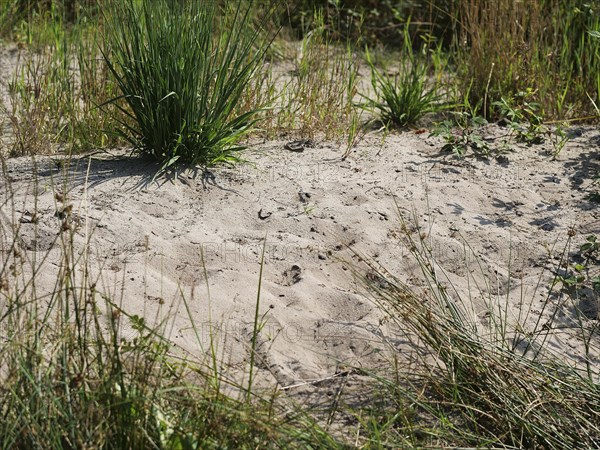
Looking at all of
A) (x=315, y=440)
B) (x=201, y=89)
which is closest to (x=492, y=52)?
(x=201, y=89)

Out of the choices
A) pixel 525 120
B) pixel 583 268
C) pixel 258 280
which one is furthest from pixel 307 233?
pixel 525 120

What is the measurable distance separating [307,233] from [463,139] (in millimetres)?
1410

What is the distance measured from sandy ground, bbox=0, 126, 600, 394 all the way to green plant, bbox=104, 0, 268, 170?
0.52ft

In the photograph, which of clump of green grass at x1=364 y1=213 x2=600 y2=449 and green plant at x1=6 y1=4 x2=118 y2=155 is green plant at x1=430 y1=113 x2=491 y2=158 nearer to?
green plant at x1=6 y1=4 x2=118 y2=155

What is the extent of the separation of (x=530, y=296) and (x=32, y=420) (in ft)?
7.20

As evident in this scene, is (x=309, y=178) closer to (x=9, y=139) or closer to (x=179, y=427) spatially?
(x=9, y=139)

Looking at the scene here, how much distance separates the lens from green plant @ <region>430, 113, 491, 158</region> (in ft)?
15.9

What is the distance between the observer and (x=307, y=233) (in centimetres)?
399

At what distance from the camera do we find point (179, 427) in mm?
2432

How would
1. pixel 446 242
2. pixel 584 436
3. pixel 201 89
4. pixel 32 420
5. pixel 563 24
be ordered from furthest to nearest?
1. pixel 563 24
2. pixel 201 89
3. pixel 446 242
4. pixel 584 436
5. pixel 32 420

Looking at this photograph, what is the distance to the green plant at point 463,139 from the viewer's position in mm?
4859

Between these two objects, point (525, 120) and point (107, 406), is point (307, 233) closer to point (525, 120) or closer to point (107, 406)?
point (107, 406)

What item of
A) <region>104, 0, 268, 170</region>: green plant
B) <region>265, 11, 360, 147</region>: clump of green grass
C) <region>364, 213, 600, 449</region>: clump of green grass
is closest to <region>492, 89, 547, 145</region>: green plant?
<region>265, 11, 360, 147</region>: clump of green grass

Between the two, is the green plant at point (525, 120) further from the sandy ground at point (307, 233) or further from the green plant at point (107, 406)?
the green plant at point (107, 406)
